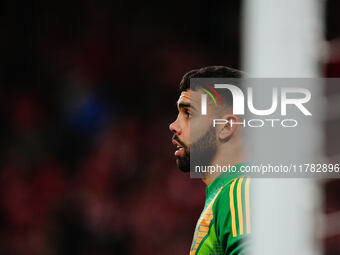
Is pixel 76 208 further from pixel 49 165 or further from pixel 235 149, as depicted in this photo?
pixel 235 149

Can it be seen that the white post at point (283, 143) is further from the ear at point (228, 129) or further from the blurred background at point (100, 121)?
the blurred background at point (100, 121)

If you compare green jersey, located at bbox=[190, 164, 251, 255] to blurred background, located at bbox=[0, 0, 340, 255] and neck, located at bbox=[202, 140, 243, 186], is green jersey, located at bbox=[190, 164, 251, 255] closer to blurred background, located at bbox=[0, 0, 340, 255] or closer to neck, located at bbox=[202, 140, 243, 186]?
neck, located at bbox=[202, 140, 243, 186]

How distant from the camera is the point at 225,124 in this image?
2.08 feet

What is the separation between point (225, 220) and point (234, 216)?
0.01m

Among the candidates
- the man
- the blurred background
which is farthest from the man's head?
the blurred background

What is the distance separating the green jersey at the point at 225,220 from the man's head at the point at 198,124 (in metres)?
0.04

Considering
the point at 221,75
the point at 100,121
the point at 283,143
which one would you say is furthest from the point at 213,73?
the point at 100,121

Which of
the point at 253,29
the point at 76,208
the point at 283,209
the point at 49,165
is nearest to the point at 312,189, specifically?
the point at 283,209

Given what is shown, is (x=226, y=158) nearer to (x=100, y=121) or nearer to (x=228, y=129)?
(x=228, y=129)

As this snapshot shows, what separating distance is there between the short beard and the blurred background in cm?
159

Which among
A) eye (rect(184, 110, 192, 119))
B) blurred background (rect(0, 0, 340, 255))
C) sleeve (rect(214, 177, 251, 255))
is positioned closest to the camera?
sleeve (rect(214, 177, 251, 255))

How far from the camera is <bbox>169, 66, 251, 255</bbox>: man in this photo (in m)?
0.57

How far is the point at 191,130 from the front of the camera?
65cm

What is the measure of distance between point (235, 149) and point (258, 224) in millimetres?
108
